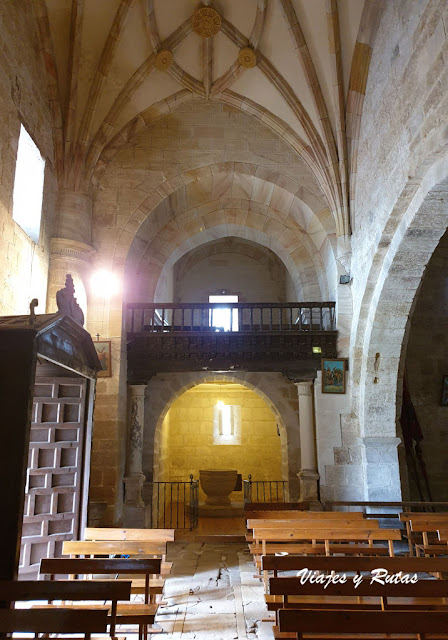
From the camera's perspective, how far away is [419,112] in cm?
571

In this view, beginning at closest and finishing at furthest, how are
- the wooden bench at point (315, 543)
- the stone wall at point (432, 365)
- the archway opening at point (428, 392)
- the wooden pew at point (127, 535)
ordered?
the wooden pew at point (127, 535), the wooden bench at point (315, 543), the archway opening at point (428, 392), the stone wall at point (432, 365)

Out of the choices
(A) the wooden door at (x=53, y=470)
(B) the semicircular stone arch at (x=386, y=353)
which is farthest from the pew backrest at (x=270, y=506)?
(A) the wooden door at (x=53, y=470)

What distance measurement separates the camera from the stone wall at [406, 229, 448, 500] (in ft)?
39.4

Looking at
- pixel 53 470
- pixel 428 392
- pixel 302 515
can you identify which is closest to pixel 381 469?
A: pixel 302 515

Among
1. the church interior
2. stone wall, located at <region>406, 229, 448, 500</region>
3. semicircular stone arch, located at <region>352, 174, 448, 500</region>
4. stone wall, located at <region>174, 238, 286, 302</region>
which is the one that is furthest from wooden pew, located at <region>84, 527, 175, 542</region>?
stone wall, located at <region>174, 238, 286, 302</region>

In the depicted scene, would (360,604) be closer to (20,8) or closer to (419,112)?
(419,112)

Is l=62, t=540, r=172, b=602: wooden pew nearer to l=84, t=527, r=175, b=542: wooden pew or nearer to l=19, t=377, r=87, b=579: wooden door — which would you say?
l=84, t=527, r=175, b=542: wooden pew

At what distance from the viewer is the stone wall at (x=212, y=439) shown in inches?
608

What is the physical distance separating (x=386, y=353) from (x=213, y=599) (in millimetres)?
5181

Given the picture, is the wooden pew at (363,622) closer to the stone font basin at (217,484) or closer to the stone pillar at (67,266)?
the stone pillar at (67,266)

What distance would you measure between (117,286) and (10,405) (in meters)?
6.09

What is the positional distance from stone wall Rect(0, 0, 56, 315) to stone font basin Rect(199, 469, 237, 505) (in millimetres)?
6998

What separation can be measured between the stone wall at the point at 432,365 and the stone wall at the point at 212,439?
4807 millimetres

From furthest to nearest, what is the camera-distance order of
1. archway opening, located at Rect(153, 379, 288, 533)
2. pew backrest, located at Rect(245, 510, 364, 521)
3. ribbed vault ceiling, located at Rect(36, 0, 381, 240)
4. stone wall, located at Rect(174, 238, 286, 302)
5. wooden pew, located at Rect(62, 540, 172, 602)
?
stone wall, located at Rect(174, 238, 286, 302) < archway opening, located at Rect(153, 379, 288, 533) < ribbed vault ceiling, located at Rect(36, 0, 381, 240) < pew backrest, located at Rect(245, 510, 364, 521) < wooden pew, located at Rect(62, 540, 172, 602)
